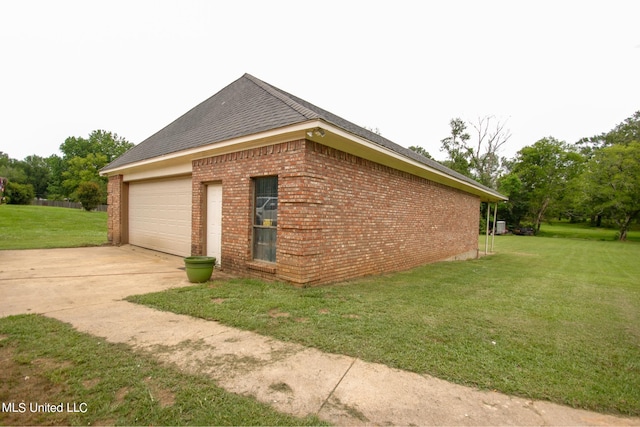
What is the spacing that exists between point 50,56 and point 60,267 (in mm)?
7262

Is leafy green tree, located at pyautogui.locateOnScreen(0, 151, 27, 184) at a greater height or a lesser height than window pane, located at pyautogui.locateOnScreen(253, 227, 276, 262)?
greater

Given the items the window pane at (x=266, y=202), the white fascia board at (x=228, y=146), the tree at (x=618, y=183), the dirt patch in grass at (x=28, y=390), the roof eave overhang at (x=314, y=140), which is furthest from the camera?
the tree at (x=618, y=183)

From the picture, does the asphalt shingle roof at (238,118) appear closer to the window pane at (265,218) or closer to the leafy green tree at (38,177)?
Result: the window pane at (265,218)

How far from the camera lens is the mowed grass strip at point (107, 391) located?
2.14 m

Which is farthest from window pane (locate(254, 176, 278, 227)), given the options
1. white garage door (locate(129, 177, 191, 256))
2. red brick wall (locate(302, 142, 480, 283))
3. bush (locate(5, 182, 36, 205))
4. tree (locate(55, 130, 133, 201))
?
tree (locate(55, 130, 133, 201))

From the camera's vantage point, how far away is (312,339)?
11.8ft

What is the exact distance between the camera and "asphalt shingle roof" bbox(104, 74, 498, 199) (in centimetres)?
627

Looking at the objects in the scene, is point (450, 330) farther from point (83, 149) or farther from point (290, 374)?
point (83, 149)

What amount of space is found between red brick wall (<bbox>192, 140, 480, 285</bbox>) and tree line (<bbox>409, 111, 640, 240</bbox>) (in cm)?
3006

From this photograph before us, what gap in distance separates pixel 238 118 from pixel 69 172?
57511mm

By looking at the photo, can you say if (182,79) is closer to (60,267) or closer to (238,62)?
(238,62)

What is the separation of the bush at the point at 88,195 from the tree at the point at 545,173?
159 ft

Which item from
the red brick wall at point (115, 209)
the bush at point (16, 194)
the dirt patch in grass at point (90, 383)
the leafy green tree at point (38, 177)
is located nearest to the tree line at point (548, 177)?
the bush at point (16, 194)

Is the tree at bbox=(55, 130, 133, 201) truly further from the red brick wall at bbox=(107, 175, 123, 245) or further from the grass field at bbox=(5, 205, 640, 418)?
the grass field at bbox=(5, 205, 640, 418)
